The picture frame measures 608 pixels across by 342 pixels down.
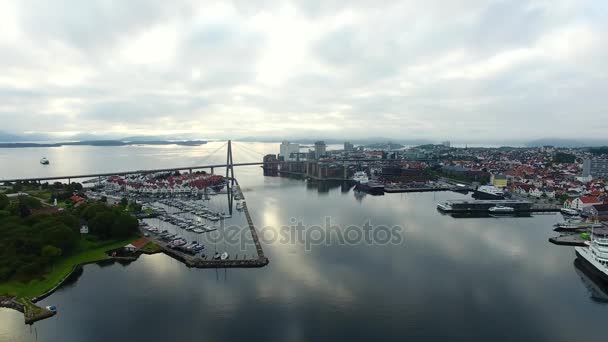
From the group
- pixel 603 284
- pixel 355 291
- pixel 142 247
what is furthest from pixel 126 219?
pixel 603 284

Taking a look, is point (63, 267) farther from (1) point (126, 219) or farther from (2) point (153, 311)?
(2) point (153, 311)

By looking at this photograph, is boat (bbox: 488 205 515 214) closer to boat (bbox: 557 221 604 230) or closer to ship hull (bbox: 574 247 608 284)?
boat (bbox: 557 221 604 230)

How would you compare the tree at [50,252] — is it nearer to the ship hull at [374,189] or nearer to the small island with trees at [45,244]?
the small island with trees at [45,244]

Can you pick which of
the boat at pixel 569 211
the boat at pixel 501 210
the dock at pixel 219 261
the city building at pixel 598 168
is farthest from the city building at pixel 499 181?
the dock at pixel 219 261

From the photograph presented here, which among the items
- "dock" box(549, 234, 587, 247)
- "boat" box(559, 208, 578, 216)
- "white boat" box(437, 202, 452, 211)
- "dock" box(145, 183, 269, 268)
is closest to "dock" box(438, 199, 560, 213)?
"white boat" box(437, 202, 452, 211)

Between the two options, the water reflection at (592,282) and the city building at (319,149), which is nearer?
the water reflection at (592,282)

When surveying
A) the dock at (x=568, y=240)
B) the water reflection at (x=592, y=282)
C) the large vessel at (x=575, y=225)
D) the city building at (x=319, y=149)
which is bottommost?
the water reflection at (x=592, y=282)

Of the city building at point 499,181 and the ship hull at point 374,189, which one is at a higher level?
the city building at point 499,181

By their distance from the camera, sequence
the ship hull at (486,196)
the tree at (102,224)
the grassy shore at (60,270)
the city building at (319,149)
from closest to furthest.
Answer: the grassy shore at (60,270) → the tree at (102,224) → the ship hull at (486,196) → the city building at (319,149)
